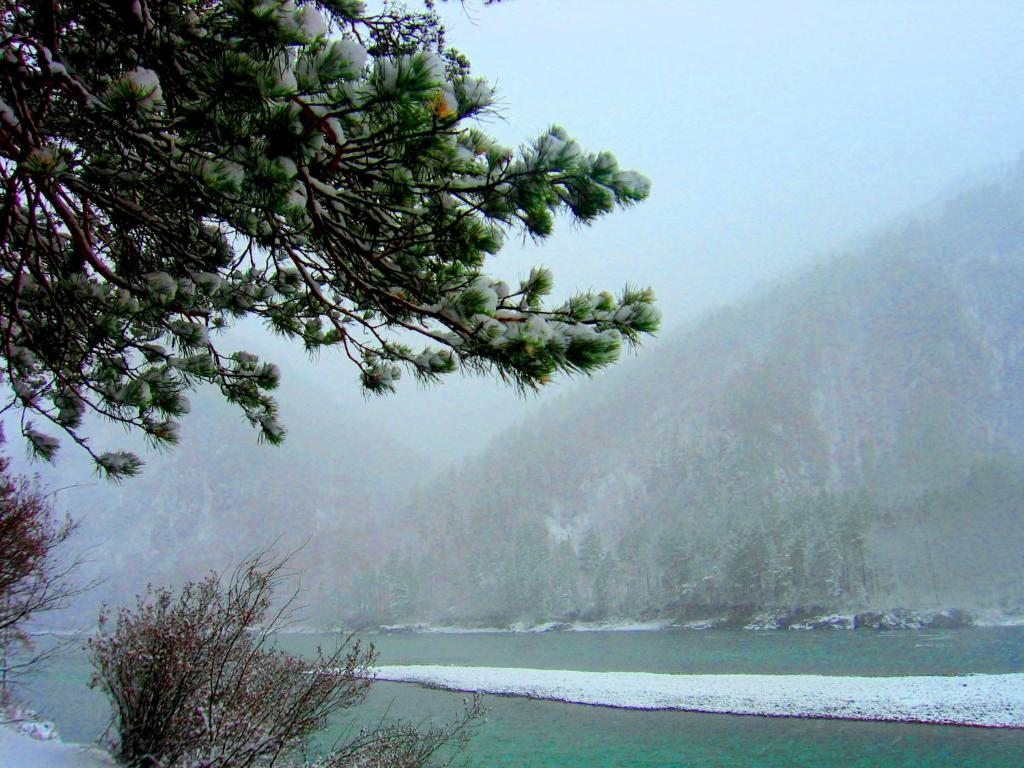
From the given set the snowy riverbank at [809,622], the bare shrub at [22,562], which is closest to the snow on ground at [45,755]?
the bare shrub at [22,562]

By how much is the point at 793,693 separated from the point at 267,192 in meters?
24.8

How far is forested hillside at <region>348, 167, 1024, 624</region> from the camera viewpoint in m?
58.8

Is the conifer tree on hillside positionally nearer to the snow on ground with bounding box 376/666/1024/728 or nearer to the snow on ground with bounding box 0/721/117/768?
the snow on ground with bounding box 0/721/117/768

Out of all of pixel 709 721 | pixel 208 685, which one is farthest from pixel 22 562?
pixel 709 721

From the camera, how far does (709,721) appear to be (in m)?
19.4

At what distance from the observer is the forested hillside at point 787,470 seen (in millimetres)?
58775

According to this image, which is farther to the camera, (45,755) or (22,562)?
(22,562)

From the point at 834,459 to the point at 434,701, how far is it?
290 feet

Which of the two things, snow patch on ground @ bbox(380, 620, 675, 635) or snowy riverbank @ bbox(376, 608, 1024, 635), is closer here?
snowy riverbank @ bbox(376, 608, 1024, 635)

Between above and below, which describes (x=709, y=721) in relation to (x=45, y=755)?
below

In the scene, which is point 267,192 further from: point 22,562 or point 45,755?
point 22,562

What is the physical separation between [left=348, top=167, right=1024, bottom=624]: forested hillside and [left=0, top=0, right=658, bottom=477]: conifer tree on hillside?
57.7 meters

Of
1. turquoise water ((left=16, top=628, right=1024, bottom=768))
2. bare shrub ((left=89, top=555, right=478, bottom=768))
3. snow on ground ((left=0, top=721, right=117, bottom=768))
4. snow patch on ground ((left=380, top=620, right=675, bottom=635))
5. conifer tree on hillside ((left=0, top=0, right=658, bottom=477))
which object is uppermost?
conifer tree on hillside ((left=0, top=0, right=658, bottom=477))

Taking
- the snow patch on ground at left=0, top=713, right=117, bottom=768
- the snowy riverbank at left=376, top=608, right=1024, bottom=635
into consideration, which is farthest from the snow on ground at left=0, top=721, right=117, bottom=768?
the snowy riverbank at left=376, top=608, right=1024, bottom=635
